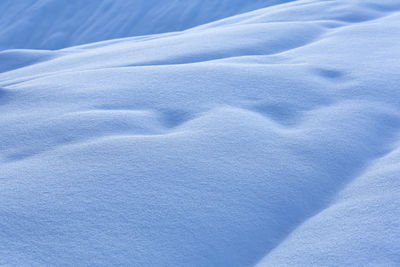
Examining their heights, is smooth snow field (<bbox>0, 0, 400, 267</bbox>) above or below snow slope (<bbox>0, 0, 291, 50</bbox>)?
below

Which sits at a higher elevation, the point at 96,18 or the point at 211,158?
the point at 96,18

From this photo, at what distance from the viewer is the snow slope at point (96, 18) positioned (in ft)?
24.7

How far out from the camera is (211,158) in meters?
1.52

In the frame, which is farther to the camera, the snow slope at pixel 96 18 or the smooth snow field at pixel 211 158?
the snow slope at pixel 96 18

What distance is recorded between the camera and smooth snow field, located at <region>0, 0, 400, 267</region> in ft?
3.83

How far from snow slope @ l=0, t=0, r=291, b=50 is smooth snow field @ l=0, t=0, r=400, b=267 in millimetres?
4805

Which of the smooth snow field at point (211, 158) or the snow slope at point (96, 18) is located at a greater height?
the snow slope at point (96, 18)

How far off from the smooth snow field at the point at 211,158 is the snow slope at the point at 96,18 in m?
4.80

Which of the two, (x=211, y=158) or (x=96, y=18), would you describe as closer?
(x=211, y=158)

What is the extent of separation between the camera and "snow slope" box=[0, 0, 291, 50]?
7.52 meters

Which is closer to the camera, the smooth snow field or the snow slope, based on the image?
the smooth snow field

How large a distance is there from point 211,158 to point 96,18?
746 centimetres

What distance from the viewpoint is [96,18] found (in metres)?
8.41

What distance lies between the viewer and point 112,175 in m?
1.41
